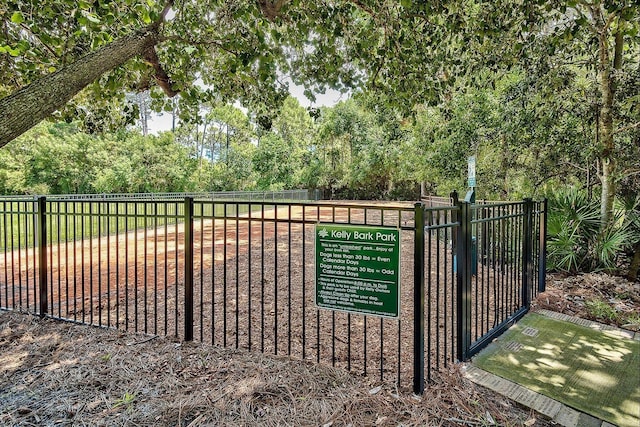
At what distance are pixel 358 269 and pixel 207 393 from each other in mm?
1545

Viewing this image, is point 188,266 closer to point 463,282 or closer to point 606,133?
point 463,282

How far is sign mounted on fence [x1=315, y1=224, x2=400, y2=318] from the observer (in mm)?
2869

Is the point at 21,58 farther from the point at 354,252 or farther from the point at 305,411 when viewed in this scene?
the point at 305,411

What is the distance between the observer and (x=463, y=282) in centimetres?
332

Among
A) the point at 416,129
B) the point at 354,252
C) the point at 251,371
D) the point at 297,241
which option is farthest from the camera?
the point at 416,129

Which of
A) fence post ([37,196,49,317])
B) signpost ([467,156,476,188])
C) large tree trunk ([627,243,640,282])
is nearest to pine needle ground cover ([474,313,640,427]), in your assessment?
signpost ([467,156,476,188])

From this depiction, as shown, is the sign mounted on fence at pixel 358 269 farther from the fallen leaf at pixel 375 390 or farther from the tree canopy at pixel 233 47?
the tree canopy at pixel 233 47

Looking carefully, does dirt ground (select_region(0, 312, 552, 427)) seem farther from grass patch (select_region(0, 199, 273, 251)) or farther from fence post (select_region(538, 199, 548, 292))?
fence post (select_region(538, 199, 548, 292))

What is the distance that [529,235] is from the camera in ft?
15.4

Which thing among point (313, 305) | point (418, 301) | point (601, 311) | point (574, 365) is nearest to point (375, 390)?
point (418, 301)

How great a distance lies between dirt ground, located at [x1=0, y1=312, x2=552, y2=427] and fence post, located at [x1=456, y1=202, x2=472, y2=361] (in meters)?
0.31

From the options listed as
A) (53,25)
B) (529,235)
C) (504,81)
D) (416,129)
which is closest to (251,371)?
(529,235)

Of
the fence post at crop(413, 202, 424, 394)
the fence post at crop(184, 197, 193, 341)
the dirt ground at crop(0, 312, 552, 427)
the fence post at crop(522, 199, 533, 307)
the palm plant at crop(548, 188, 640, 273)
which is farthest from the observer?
the palm plant at crop(548, 188, 640, 273)

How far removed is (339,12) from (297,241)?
6418 mm
